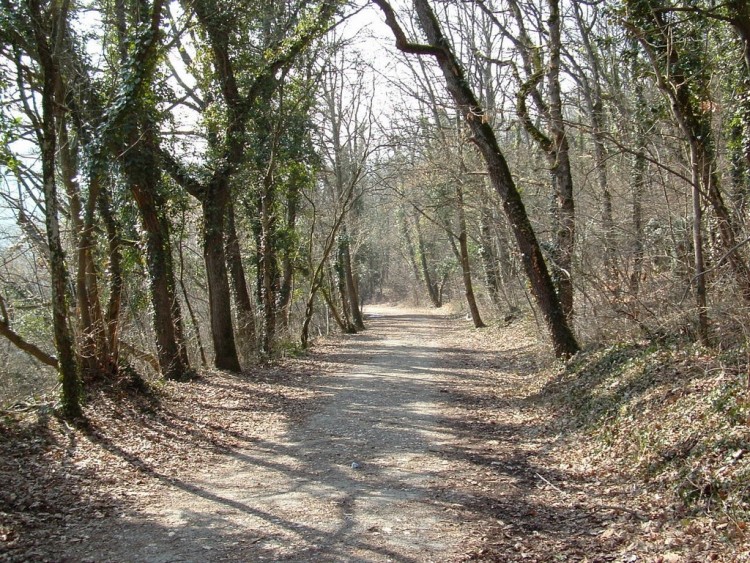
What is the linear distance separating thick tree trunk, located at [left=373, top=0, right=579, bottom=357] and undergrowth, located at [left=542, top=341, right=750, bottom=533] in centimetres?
245

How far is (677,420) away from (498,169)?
6.65 metres

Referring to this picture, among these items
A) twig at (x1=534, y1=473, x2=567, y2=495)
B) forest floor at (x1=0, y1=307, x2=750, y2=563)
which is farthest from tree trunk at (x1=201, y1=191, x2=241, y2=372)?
twig at (x1=534, y1=473, x2=567, y2=495)

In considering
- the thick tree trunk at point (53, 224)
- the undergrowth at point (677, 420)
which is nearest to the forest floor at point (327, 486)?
the undergrowth at point (677, 420)

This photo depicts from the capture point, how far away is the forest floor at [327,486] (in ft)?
16.2

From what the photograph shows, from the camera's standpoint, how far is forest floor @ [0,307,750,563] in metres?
4.94

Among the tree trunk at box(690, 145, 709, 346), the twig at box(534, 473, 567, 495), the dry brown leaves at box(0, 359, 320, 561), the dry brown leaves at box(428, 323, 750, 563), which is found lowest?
the twig at box(534, 473, 567, 495)

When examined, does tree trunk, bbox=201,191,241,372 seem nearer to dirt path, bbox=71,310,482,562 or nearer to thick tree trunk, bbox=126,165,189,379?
thick tree trunk, bbox=126,165,189,379

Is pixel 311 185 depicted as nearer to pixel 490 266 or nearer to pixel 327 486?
pixel 490 266

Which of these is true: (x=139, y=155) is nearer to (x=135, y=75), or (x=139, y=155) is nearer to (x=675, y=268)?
(x=135, y=75)

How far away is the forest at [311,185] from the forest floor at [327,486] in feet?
0.72

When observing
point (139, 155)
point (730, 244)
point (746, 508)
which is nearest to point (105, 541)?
point (746, 508)

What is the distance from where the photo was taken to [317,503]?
6.07 meters

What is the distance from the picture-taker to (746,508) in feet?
14.5

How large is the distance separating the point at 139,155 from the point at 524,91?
26.4 ft
